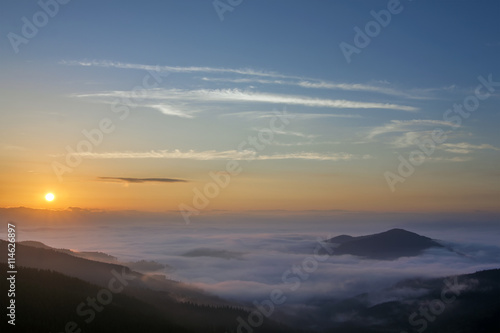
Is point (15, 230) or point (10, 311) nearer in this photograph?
point (15, 230)

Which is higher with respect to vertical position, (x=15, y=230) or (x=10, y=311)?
(x=15, y=230)

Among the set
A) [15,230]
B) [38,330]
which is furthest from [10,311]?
[15,230]

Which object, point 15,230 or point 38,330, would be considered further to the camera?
point 38,330

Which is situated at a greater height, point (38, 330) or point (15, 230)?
point (15, 230)

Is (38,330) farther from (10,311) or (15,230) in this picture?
(15,230)
